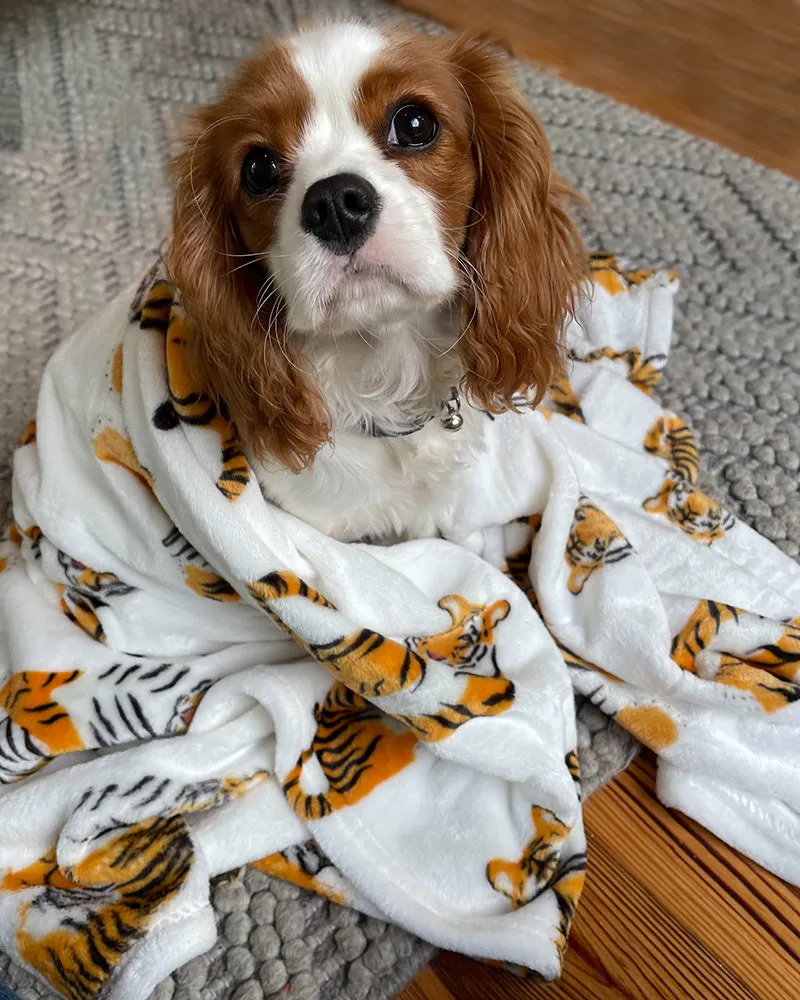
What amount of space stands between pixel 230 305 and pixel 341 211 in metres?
0.20

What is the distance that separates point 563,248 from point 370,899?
74cm

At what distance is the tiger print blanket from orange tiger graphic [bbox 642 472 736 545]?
40mm

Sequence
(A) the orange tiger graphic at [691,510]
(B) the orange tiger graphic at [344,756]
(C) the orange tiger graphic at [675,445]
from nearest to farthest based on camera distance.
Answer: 1. (B) the orange tiger graphic at [344,756]
2. (A) the orange tiger graphic at [691,510]
3. (C) the orange tiger graphic at [675,445]

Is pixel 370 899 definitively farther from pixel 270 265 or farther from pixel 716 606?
pixel 270 265

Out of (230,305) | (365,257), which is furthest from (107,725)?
(365,257)

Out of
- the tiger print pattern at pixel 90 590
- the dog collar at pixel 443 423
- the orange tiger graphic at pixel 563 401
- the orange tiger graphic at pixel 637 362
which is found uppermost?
the dog collar at pixel 443 423

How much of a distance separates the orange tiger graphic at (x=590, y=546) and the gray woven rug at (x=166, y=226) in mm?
172

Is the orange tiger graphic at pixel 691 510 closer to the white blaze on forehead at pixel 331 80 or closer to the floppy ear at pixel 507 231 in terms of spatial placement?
the floppy ear at pixel 507 231

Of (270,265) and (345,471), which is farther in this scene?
(345,471)

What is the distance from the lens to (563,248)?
956mm

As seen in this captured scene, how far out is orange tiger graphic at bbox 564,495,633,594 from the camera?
1127 millimetres

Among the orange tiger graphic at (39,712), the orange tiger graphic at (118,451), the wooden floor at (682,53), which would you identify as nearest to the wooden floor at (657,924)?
the orange tiger graphic at (39,712)

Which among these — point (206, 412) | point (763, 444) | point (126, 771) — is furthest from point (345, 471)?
point (763, 444)

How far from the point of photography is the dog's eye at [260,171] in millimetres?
840
